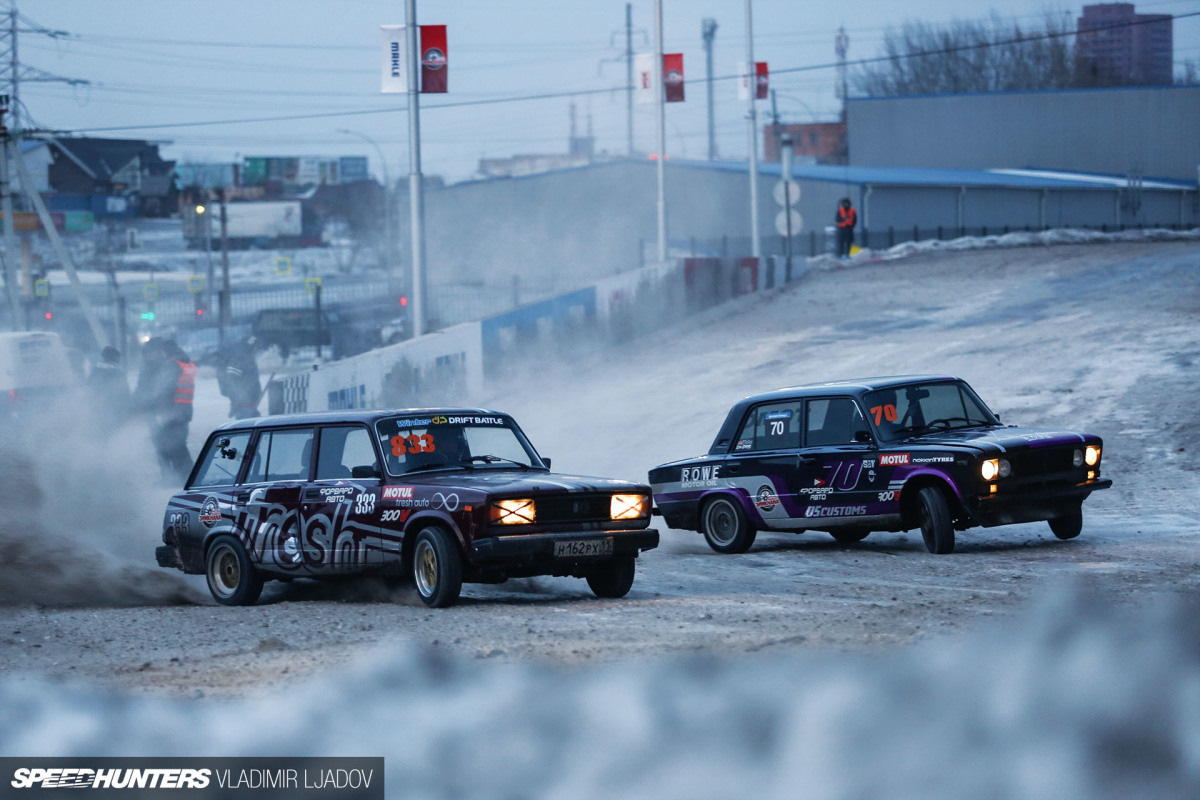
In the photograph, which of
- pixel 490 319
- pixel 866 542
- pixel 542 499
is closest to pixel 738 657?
pixel 542 499

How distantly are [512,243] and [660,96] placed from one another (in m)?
30.8

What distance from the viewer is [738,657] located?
6.66 metres

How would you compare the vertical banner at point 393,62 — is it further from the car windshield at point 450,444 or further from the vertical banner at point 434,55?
the car windshield at point 450,444

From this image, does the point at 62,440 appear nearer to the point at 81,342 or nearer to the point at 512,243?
the point at 81,342

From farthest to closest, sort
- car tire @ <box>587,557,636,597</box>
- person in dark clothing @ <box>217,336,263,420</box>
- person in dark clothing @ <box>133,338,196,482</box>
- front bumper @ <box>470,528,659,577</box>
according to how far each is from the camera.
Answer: person in dark clothing @ <box>217,336,263,420</box>, person in dark clothing @ <box>133,338,196,482</box>, car tire @ <box>587,557,636,597</box>, front bumper @ <box>470,528,659,577</box>

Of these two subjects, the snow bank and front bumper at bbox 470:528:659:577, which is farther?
front bumper at bbox 470:528:659:577

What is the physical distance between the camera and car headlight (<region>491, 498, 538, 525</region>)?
899 centimetres

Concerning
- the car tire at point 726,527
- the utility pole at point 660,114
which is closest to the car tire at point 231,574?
the car tire at point 726,527

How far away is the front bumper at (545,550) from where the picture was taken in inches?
351

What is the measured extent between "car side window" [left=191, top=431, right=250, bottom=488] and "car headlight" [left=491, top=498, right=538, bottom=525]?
2902mm

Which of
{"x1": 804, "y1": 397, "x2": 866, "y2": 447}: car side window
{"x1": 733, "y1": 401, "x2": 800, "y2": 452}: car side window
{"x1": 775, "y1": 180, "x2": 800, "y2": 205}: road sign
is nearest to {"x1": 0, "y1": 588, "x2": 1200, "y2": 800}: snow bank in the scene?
{"x1": 804, "y1": 397, "x2": 866, "y2": 447}: car side window

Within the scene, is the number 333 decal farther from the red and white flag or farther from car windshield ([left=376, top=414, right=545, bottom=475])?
the red and white flag

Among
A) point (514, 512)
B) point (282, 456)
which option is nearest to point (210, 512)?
point (282, 456)

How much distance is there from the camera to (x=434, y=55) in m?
22.0
